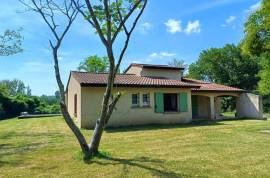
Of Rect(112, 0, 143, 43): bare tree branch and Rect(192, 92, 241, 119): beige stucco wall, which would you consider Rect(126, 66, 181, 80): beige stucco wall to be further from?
Rect(112, 0, 143, 43): bare tree branch

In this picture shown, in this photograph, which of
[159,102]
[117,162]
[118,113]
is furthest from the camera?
[159,102]

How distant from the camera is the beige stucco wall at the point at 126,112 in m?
18.4

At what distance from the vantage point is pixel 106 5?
27.5ft

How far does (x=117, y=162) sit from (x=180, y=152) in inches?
96.1

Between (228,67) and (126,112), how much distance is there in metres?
31.4

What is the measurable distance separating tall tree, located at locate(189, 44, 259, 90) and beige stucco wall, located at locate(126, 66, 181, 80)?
21847mm

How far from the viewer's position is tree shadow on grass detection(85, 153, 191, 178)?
22.7 ft

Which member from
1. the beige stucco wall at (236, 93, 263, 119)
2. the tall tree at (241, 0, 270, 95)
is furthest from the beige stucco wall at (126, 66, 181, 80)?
the tall tree at (241, 0, 270, 95)

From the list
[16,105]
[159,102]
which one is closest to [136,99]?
[159,102]

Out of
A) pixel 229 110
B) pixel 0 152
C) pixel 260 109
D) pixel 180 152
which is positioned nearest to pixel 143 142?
pixel 180 152

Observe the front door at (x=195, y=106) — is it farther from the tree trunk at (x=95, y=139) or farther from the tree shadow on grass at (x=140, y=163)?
the tree trunk at (x=95, y=139)

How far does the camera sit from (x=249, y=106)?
85.1 feet

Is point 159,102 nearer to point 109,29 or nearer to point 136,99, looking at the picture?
point 136,99

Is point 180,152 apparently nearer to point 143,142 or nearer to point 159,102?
point 143,142
